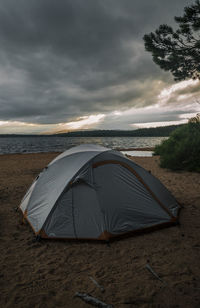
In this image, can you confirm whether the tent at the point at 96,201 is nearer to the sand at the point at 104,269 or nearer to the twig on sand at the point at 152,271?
the sand at the point at 104,269

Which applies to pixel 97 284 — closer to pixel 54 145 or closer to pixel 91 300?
pixel 91 300

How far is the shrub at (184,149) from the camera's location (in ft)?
41.1

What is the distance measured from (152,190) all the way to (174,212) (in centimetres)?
112

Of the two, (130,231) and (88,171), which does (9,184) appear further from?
(130,231)

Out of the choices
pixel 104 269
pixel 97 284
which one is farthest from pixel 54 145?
pixel 97 284

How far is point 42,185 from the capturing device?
5648mm

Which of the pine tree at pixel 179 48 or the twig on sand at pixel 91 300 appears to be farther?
the pine tree at pixel 179 48

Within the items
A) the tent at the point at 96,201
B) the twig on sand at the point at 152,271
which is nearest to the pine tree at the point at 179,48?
the tent at the point at 96,201

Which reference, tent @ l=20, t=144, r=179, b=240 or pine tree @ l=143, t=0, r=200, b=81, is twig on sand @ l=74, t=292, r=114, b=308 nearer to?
tent @ l=20, t=144, r=179, b=240

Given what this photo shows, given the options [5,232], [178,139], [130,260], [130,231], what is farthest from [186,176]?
[5,232]

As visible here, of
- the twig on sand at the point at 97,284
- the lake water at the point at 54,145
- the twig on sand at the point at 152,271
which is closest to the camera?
the twig on sand at the point at 97,284

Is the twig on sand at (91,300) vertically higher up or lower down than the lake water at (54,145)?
lower down

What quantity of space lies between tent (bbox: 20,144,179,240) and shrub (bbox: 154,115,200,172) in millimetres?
8281

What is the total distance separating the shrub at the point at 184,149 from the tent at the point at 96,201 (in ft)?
27.2
